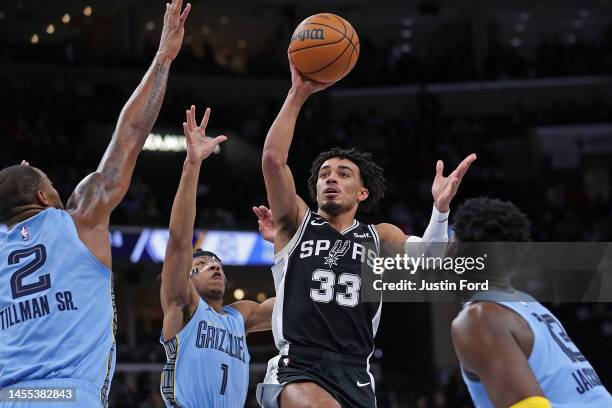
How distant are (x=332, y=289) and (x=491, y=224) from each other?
6.49 ft

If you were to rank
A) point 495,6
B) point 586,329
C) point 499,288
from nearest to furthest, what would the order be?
point 499,288 < point 586,329 < point 495,6

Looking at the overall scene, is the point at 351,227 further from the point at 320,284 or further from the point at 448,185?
the point at 448,185

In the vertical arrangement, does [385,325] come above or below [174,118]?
below

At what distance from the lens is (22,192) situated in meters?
4.56

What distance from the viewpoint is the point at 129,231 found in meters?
16.7

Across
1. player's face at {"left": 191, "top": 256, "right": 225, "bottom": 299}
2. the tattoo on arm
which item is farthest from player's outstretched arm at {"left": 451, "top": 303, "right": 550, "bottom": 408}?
player's face at {"left": 191, "top": 256, "right": 225, "bottom": 299}

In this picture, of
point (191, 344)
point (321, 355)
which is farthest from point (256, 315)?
point (321, 355)

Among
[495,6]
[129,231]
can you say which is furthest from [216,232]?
[495,6]

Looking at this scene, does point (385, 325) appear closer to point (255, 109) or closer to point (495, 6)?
point (255, 109)

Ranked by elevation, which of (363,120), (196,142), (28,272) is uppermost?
(363,120)

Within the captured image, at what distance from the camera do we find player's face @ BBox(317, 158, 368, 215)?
5.89m

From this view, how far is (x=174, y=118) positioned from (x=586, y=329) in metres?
10.8

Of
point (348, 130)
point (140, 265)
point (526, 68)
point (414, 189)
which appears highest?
point (526, 68)

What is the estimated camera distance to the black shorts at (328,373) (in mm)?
5379
